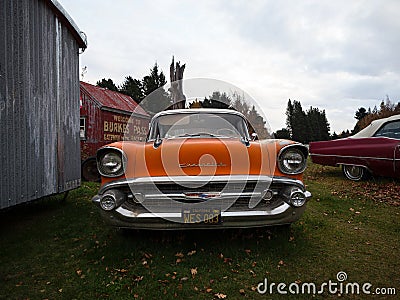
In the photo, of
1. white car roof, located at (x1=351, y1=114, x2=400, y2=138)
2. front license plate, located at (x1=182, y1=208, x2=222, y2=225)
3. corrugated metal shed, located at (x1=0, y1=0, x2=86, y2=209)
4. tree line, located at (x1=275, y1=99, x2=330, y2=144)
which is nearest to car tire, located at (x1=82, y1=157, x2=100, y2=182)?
corrugated metal shed, located at (x1=0, y1=0, x2=86, y2=209)

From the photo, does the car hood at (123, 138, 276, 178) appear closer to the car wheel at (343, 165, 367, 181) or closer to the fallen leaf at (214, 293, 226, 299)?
the fallen leaf at (214, 293, 226, 299)

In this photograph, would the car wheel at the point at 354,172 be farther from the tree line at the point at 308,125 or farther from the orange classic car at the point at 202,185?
the tree line at the point at 308,125

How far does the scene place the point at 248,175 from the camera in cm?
295

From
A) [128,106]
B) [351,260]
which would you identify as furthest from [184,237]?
[128,106]

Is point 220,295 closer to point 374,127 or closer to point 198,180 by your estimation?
point 198,180

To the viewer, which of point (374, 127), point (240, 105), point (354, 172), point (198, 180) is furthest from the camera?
point (354, 172)

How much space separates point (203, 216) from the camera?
107 inches

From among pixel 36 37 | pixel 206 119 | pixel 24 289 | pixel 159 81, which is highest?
pixel 159 81

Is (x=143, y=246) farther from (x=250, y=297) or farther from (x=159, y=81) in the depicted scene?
(x=159, y=81)

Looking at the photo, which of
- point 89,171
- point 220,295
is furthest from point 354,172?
point 89,171

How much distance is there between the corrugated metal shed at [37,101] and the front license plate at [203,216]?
6.06ft

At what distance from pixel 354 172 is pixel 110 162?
5819 millimetres

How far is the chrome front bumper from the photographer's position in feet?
9.09

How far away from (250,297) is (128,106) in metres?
16.2
